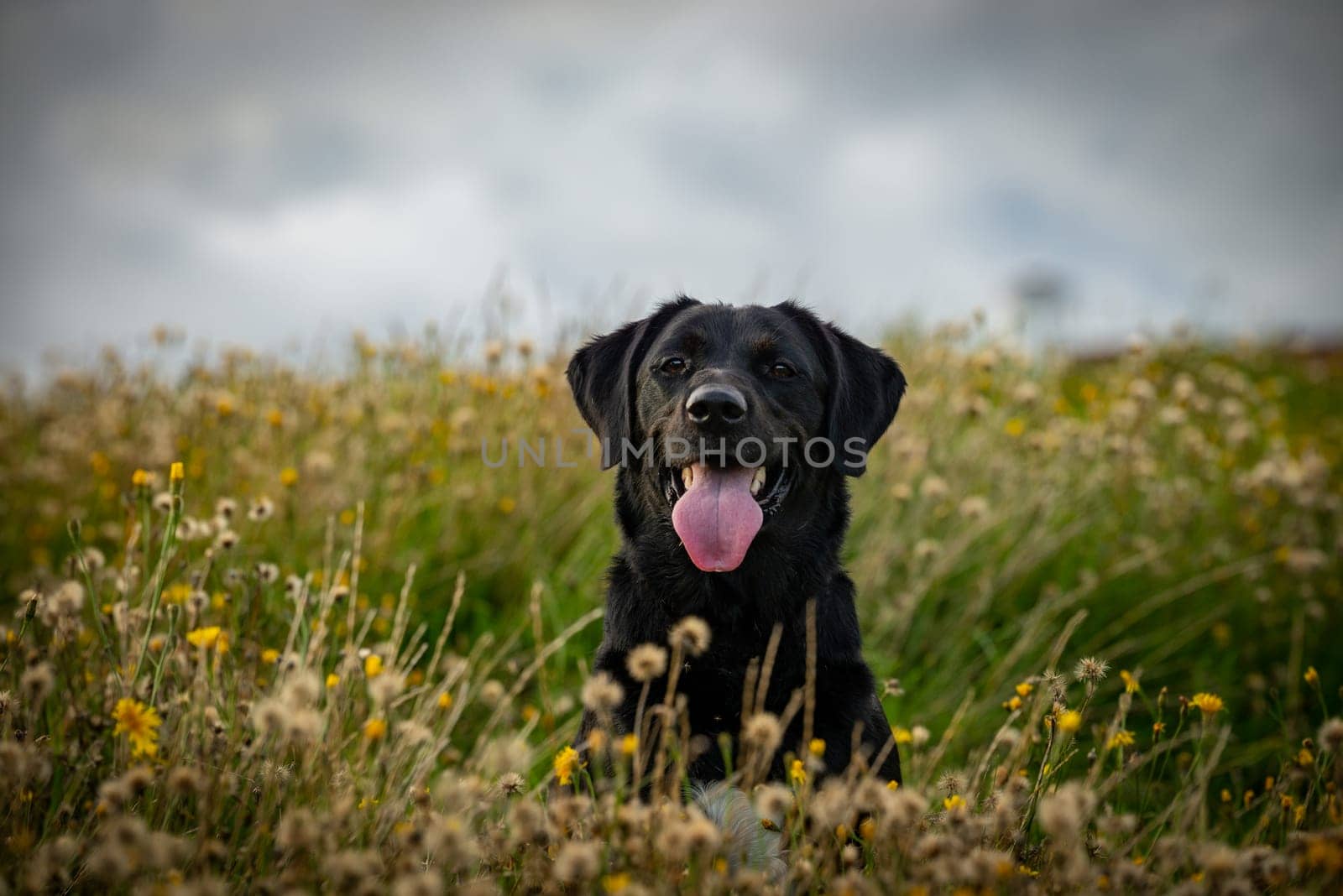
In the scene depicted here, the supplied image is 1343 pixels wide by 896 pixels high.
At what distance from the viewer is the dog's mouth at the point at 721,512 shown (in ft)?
8.20

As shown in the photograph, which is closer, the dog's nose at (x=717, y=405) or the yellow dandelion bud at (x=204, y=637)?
the yellow dandelion bud at (x=204, y=637)

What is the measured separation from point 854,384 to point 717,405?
30.3 inches

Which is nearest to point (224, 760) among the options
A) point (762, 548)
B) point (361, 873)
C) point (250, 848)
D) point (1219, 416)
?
point (250, 848)

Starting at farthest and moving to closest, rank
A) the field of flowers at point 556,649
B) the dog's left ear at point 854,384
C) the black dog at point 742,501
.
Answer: the dog's left ear at point 854,384
the black dog at point 742,501
the field of flowers at point 556,649

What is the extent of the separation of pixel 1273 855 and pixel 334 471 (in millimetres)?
4158

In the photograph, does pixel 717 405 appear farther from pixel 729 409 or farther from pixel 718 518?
pixel 718 518

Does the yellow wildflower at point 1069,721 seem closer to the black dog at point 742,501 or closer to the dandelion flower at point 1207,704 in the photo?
the dandelion flower at point 1207,704

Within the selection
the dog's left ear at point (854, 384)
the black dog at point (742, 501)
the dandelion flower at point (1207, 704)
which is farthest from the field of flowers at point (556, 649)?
the dog's left ear at point (854, 384)

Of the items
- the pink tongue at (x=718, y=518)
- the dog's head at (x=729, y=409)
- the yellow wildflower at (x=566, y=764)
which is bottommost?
the yellow wildflower at (x=566, y=764)

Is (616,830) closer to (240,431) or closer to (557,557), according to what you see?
(557,557)

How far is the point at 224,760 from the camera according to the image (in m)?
1.79

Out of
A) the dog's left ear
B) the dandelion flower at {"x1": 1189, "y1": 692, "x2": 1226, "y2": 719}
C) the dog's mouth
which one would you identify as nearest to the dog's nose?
the dog's mouth

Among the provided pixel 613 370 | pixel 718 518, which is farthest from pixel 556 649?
pixel 613 370

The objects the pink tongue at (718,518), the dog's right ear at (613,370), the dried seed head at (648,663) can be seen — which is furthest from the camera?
the dog's right ear at (613,370)
